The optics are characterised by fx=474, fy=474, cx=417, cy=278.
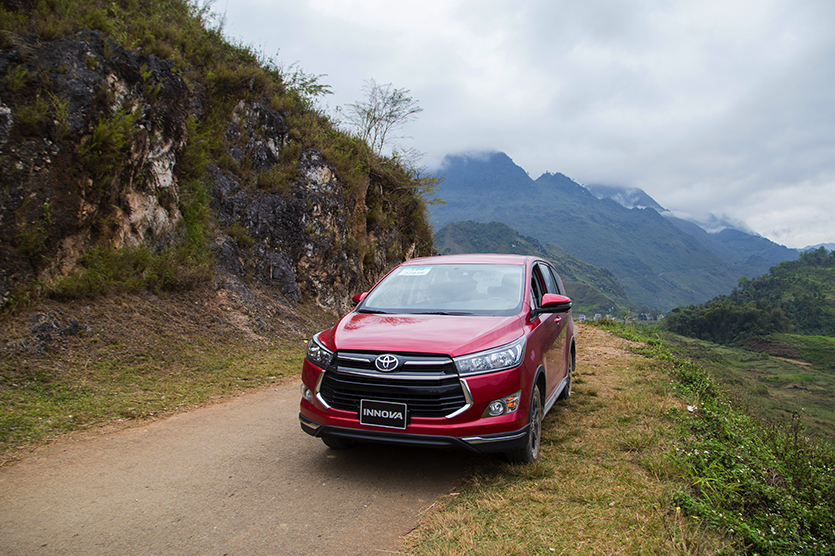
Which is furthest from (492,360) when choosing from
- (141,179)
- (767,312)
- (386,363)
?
(767,312)

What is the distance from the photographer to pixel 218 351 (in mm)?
8477

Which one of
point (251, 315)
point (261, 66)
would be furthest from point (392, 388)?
point (261, 66)

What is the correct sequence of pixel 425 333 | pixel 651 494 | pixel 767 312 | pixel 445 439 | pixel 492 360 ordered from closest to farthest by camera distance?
pixel 651 494
pixel 445 439
pixel 492 360
pixel 425 333
pixel 767 312

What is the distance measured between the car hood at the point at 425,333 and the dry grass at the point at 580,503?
1.06 meters

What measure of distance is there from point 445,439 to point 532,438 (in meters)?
0.98

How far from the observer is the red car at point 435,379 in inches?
137

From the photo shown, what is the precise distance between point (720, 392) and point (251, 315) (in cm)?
909

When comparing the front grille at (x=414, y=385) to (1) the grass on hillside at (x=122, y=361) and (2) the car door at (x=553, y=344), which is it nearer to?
(2) the car door at (x=553, y=344)

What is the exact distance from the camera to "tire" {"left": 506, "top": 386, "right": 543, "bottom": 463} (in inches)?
150

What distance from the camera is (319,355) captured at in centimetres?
394

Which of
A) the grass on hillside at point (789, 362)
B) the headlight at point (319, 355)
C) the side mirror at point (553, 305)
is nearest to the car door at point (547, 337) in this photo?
the side mirror at point (553, 305)

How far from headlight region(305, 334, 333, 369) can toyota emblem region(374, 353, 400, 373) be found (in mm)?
465

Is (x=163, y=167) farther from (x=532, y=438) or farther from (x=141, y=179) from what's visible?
(x=532, y=438)

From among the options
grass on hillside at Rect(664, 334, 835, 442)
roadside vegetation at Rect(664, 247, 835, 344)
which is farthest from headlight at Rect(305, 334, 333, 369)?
roadside vegetation at Rect(664, 247, 835, 344)
